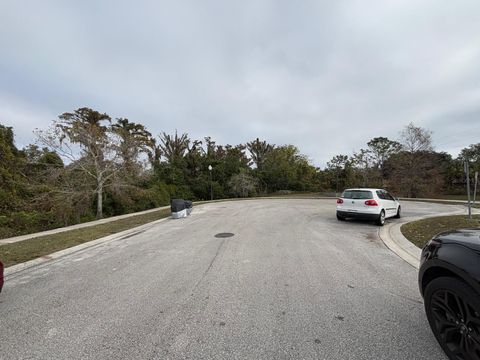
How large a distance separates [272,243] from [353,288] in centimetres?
303

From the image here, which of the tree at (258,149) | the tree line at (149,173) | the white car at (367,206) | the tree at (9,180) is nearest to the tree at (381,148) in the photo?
the tree line at (149,173)

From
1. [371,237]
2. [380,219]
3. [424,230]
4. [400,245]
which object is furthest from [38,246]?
→ [424,230]

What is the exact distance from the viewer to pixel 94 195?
15.6 meters

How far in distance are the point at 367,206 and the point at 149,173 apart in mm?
13229

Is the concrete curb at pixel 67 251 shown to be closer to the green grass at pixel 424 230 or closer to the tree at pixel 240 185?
the green grass at pixel 424 230

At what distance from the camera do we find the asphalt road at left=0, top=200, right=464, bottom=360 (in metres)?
2.40

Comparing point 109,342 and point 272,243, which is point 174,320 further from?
point 272,243

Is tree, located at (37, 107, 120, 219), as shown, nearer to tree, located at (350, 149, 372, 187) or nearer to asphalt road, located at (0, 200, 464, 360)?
asphalt road, located at (0, 200, 464, 360)

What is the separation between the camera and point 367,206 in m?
9.63

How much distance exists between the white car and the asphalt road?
4.11 metres

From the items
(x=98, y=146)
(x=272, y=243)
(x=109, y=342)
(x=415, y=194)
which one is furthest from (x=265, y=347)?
(x=415, y=194)

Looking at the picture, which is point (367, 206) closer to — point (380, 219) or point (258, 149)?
point (380, 219)

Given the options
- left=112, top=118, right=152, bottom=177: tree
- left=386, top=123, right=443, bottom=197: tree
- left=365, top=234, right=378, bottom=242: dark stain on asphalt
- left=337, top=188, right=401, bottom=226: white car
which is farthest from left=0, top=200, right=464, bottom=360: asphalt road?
left=386, top=123, right=443, bottom=197: tree

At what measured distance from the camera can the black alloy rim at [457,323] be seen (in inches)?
78.3
